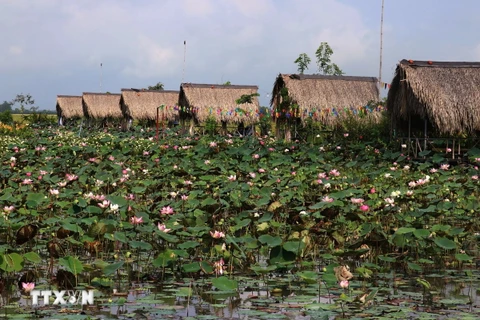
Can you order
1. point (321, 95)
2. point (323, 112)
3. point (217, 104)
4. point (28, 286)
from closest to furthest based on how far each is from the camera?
point (28, 286) < point (323, 112) < point (321, 95) < point (217, 104)

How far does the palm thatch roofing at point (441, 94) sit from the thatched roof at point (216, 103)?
13.1 metres

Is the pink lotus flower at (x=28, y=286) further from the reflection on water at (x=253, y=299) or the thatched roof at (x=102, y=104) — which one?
the thatched roof at (x=102, y=104)

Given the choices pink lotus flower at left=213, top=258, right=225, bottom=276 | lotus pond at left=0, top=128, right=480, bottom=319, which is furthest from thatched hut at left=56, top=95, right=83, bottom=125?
pink lotus flower at left=213, top=258, right=225, bottom=276

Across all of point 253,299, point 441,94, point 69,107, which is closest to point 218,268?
point 253,299

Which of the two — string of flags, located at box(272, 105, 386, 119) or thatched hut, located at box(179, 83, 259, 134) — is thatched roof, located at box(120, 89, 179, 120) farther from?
string of flags, located at box(272, 105, 386, 119)

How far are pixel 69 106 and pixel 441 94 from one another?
3903 cm

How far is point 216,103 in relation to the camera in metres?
31.3

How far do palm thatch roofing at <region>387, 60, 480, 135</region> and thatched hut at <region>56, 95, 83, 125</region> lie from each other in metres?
36.7

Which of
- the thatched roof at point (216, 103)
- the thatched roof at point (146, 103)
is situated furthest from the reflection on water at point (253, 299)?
the thatched roof at point (146, 103)

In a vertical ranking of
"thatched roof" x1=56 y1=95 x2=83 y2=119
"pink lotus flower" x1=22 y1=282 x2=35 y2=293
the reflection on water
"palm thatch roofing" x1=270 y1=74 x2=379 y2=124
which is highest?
"thatched roof" x1=56 y1=95 x2=83 y2=119

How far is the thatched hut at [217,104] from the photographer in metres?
30.1

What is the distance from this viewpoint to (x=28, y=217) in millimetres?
7145

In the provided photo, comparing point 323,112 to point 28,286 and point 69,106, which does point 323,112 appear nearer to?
point 28,286

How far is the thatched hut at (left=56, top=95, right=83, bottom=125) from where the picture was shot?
165 ft
